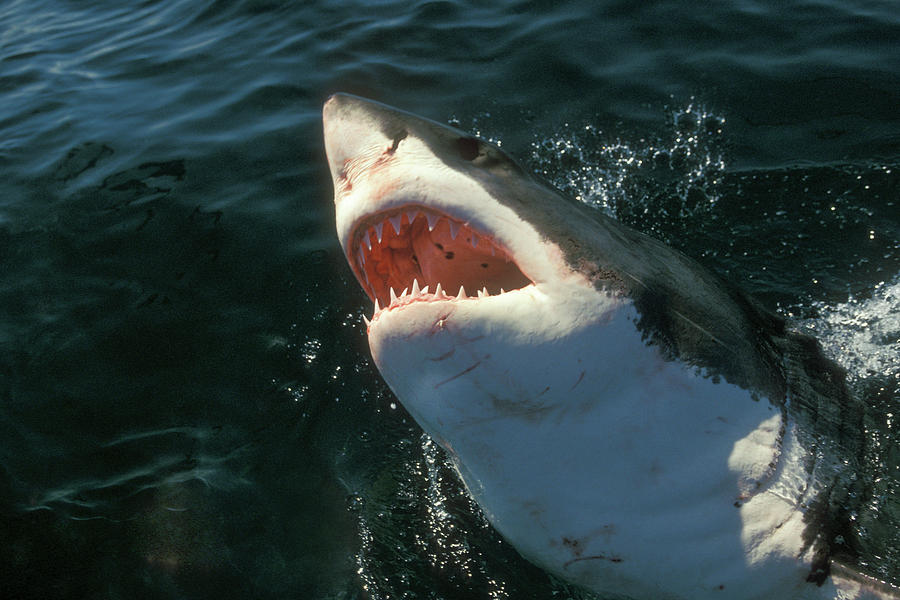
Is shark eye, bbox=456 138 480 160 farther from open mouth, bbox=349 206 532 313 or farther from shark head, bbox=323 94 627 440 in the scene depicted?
open mouth, bbox=349 206 532 313

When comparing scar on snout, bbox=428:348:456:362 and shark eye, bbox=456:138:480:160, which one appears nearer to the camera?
scar on snout, bbox=428:348:456:362

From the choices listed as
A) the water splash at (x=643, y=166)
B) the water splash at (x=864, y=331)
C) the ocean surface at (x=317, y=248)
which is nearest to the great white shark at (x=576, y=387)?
the ocean surface at (x=317, y=248)

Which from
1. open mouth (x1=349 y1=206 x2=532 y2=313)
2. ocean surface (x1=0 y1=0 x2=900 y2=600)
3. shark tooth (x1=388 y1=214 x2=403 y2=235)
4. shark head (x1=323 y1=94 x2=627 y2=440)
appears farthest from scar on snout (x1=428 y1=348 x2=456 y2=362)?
ocean surface (x1=0 y1=0 x2=900 y2=600)

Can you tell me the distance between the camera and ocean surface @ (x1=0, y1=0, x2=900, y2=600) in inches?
110

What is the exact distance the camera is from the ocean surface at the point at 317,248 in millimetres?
2805

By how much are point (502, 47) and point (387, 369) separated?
5.15 metres

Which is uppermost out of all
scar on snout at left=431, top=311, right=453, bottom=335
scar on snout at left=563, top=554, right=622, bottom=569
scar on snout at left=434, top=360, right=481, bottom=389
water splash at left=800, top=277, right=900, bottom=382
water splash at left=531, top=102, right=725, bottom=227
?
scar on snout at left=431, top=311, right=453, bottom=335

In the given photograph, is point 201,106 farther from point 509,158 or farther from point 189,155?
point 509,158

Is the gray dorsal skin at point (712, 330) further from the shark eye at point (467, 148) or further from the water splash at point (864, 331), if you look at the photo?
the water splash at point (864, 331)

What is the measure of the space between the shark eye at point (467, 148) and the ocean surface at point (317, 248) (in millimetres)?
1450

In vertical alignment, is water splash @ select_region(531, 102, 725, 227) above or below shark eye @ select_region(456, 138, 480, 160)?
below

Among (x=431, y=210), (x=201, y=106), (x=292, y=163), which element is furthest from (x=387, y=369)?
(x=201, y=106)

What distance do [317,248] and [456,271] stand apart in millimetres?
2452

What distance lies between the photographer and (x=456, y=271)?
2.15 m
